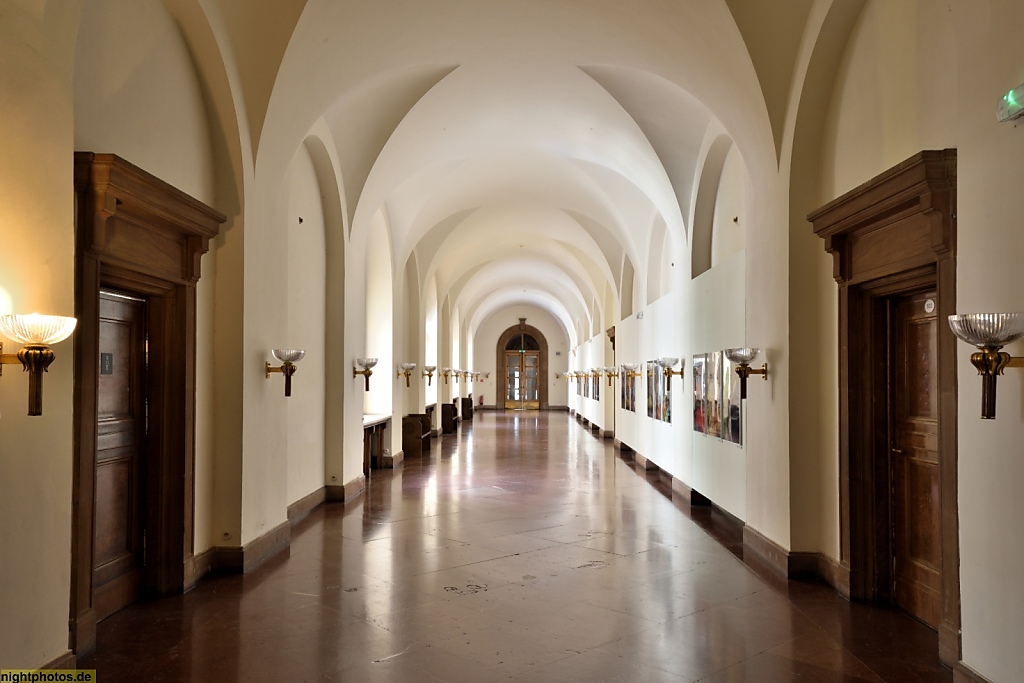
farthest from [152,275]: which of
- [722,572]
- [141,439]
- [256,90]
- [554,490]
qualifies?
[554,490]

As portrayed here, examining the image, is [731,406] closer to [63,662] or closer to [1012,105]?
[1012,105]

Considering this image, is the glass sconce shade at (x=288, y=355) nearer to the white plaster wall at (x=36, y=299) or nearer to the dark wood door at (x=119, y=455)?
the dark wood door at (x=119, y=455)

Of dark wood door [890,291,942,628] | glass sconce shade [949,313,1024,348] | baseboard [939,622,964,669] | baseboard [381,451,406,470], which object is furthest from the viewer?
baseboard [381,451,406,470]

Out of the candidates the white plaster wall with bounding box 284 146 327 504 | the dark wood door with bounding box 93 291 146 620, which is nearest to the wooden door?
the white plaster wall with bounding box 284 146 327 504

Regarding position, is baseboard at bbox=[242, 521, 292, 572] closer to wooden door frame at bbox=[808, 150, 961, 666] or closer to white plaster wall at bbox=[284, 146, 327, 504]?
white plaster wall at bbox=[284, 146, 327, 504]

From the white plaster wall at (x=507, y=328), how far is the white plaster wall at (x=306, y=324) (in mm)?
30008

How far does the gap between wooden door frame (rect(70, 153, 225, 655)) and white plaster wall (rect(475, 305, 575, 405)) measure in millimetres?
34139

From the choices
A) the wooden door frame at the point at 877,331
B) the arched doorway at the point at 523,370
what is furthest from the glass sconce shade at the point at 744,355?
the arched doorway at the point at 523,370

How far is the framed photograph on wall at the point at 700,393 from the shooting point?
9.77m

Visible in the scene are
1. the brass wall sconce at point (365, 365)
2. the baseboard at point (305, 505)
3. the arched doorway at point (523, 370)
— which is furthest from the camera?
the arched doorway at point (523, 370)

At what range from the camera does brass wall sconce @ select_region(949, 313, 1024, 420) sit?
11.1 ft

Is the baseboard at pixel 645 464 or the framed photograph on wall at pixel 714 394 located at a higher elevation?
the framed photograph on wall at pixel 714 394

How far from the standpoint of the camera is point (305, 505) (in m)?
9.34

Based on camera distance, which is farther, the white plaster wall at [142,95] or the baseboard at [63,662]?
the white plaster wall at [142,95]
